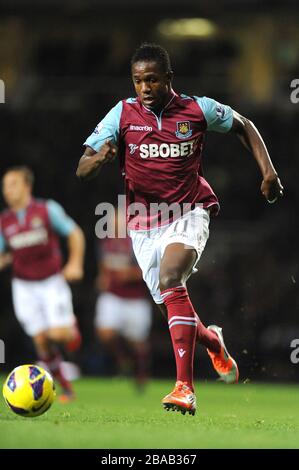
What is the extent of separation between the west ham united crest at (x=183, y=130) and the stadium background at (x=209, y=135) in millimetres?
6783

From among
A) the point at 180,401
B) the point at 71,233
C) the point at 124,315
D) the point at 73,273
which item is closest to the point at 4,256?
the point at 71,233

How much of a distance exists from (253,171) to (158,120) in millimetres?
11474

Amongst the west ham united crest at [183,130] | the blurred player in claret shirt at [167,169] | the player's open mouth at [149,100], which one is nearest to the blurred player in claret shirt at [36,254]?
the blurred player in claret shirt at [167,169]

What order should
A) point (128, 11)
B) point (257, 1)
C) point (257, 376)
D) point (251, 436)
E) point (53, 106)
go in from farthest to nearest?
point (53, 106)
point (128, 11)
point (257, 1)
point (257, 376)
point (251, 436)

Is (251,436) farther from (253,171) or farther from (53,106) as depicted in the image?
(53,106)

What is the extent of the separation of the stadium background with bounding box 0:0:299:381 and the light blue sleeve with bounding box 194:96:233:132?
21.9 feet

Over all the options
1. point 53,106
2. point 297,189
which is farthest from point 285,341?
point 53,106

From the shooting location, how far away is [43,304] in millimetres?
10500

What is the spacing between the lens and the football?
6566mm

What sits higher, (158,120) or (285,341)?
(158,120)

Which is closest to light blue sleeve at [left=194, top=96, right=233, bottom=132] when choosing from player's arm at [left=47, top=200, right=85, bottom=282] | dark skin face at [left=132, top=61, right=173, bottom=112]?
dark skin face at [left=132, top=61, right=173, bottom=112]

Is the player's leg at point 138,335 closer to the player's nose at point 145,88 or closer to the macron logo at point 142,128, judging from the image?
the macron logo at point 142,128

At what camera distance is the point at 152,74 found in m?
6.72
